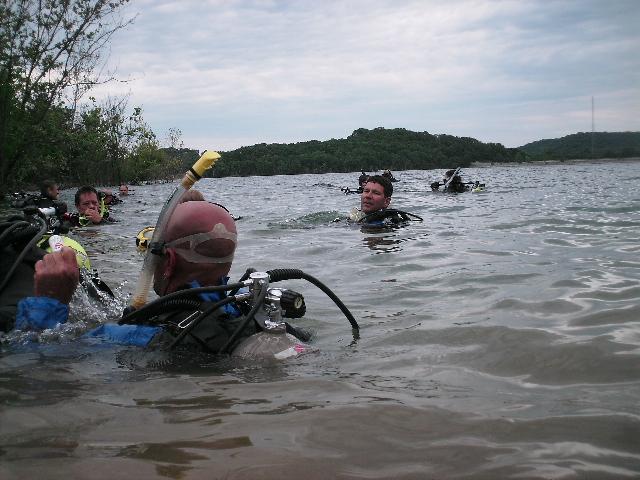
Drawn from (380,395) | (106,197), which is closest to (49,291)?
(380,395)

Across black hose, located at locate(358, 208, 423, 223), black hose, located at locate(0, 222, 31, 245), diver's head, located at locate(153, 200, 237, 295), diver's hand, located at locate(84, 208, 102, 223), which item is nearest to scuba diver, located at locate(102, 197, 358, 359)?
diver's head, located at locate(153, 200, 237, 295)

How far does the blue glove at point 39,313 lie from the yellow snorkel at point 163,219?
0.40m

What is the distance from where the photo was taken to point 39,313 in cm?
310

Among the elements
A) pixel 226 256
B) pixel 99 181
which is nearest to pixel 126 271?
pixel 226 256

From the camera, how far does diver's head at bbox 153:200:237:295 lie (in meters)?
3.08

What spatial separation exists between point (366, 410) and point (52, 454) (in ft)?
3.84

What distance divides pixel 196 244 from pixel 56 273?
76 centimetres

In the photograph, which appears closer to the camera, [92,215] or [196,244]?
[196,244]

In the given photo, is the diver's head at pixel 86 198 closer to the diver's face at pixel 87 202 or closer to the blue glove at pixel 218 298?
the diver's face at pixel 87 202

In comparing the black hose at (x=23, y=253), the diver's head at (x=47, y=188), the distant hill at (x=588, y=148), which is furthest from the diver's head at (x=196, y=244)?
the distant hill at (x=588, y=148)

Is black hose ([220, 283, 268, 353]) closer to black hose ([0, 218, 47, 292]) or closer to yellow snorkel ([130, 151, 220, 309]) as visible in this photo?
yellow snorkel ([130, 151, 220, 309])

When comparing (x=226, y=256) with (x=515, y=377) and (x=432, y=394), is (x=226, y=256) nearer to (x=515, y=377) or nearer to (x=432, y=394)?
(x=432, y=394)

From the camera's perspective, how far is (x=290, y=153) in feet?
394

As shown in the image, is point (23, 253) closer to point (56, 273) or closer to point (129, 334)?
point (56, 273)
